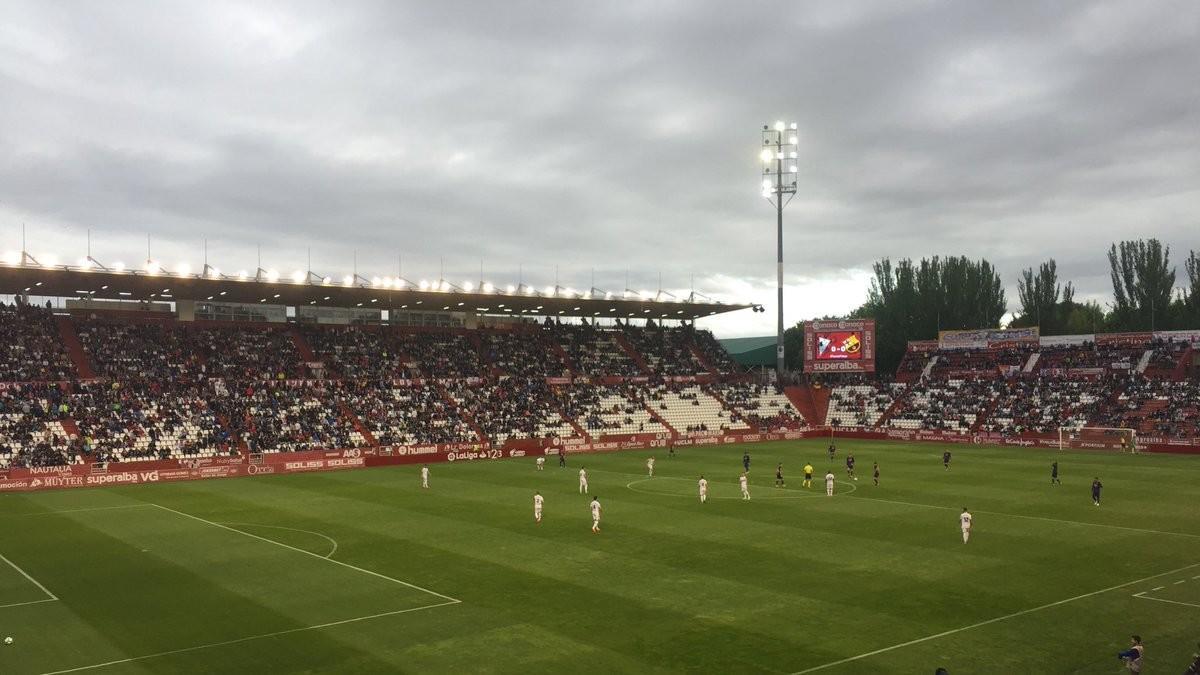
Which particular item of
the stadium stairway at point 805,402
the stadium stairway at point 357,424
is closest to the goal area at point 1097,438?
the stadium stairway at point 805,402

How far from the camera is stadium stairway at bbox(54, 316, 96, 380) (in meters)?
59.8

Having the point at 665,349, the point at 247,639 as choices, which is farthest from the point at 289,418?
the point at 665,349

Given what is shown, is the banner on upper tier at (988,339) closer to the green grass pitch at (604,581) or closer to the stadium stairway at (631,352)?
the stadium stairway at (631,352)

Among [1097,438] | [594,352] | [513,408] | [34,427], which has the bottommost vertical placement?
[1097,438]

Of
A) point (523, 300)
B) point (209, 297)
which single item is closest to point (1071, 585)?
point (523, 300)

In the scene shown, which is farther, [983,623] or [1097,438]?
[1097,438]

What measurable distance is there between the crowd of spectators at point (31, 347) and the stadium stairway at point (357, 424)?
17403 millimetres

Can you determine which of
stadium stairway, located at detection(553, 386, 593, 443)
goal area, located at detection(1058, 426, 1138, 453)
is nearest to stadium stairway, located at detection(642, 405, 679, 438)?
stadium stairway, located at detection(553, 386, 593, 443)

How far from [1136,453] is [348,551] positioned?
54.6m

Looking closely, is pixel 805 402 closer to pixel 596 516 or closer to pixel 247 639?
pixel 596 516

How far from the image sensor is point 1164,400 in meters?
67.4

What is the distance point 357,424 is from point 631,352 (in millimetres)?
35638

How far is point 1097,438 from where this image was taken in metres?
64.4

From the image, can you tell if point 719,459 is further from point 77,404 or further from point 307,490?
point 77,404
